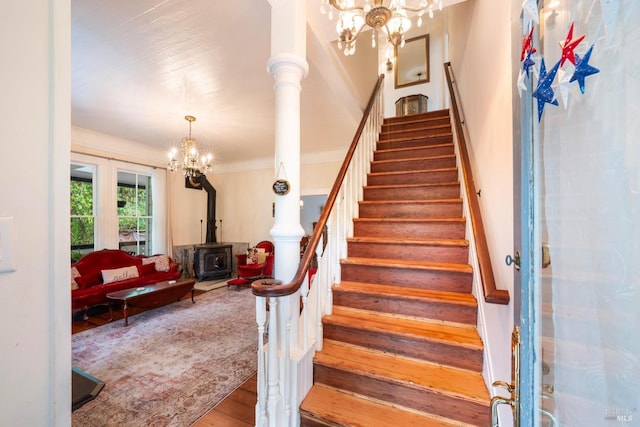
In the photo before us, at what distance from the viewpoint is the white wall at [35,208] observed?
1.80 ft

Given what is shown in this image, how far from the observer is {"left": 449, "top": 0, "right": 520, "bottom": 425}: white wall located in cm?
132

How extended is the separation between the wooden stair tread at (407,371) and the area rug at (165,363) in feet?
3.25

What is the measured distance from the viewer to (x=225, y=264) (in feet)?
19.9

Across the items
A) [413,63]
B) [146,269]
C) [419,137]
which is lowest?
[146,269]

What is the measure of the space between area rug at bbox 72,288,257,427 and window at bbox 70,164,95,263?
6.21 feet

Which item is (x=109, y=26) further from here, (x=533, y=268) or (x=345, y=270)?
(x=533, y=268)

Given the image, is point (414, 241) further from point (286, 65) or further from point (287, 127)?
point (286, 65)

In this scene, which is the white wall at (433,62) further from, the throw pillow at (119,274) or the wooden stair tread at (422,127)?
the throw pillow at (119,274)

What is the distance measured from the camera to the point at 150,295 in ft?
11.4

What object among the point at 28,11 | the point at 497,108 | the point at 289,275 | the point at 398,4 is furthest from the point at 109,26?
the point at 497,108

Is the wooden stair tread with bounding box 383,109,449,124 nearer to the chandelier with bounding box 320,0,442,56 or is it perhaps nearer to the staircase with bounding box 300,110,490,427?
the staircase with bounding box 300,110,490,427

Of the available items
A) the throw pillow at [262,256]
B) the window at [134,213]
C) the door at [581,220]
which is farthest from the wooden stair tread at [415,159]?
the window at [134,213]

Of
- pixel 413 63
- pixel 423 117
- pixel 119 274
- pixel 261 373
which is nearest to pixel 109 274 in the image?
pixel 119 274

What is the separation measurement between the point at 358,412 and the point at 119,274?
429 cm
